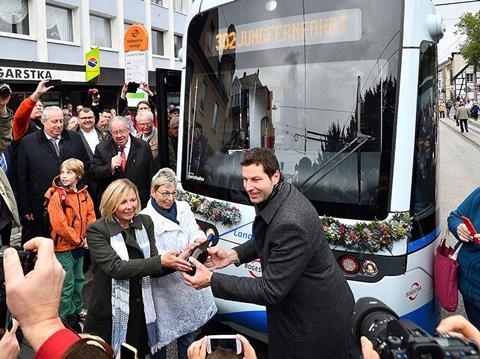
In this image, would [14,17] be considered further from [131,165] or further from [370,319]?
[370,319]

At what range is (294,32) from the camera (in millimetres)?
3650

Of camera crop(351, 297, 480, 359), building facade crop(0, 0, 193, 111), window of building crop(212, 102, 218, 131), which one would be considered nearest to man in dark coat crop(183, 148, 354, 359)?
camera crop(351, 297, 480, 359)

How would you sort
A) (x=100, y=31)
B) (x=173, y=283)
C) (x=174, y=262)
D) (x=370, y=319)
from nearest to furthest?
(x=370, y=319) → (x=174, y=262) → (x=173, y=283) → (x=100, y=31)

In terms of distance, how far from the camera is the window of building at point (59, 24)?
21.7m

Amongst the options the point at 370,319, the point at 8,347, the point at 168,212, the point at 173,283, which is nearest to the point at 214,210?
the point at 168,212

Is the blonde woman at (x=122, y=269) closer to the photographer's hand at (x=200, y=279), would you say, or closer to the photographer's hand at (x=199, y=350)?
the photographer's hand at (x=200, y=279)

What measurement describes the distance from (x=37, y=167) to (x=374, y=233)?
11.3 ft

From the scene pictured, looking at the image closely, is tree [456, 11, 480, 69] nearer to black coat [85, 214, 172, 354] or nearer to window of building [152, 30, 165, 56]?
window of building [152, 30, 165, 56]

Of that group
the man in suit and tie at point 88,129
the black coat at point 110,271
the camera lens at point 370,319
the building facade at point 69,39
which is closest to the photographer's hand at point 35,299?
the camera lens at point 370,319

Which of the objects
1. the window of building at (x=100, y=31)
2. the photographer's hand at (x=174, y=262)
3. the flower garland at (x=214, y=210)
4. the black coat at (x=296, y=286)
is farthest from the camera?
the window of building at (x=100, y=31)

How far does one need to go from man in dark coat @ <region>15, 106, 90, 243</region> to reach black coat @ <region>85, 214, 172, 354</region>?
6.46 ft

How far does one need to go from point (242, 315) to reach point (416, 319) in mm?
1317

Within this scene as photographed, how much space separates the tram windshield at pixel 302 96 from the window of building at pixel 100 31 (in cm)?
2196

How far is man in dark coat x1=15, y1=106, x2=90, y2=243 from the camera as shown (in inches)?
191
